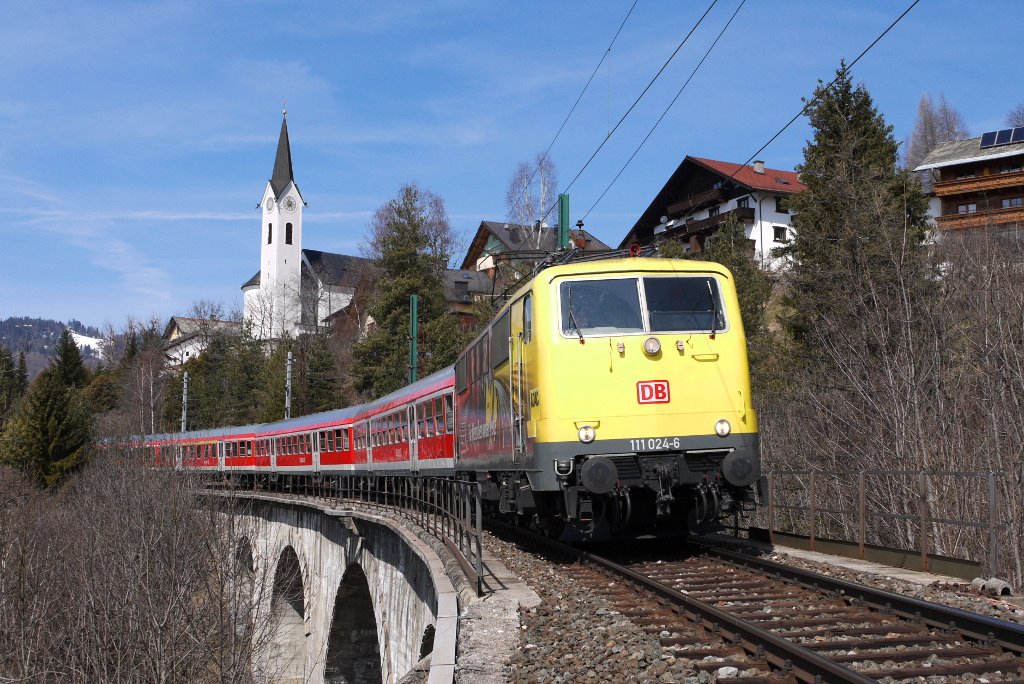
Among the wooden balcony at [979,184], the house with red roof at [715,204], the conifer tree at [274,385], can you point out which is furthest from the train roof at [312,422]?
the wooden balcony at [979,184]

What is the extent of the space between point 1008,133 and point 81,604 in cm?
5155

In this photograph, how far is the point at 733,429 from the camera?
32.0ft

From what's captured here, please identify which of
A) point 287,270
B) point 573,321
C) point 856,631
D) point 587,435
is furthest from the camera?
point 287,270

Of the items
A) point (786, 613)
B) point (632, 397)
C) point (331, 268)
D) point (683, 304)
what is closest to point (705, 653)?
point (786, 613)

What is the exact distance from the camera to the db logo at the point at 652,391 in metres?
9.68

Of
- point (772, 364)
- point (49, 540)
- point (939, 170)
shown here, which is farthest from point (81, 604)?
point (939, 170)

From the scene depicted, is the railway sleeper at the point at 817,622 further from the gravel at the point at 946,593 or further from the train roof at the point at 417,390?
the train roof at the point at 417,390

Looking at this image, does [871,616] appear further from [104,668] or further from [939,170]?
[939,170]

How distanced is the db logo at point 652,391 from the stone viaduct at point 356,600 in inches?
91.9

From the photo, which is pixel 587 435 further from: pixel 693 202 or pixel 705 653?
pixel 693 202

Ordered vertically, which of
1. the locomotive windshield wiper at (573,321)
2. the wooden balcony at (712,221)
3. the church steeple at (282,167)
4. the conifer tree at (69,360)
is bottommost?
the locomotive windshield wiper at (573,321)

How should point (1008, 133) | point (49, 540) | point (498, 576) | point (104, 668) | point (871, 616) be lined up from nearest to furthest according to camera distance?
point (871, 616), point (498, 576), point (104, 668), point (49, 540), point (1008, 133)

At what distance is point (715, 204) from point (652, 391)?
162 ft

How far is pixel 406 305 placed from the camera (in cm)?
5144
